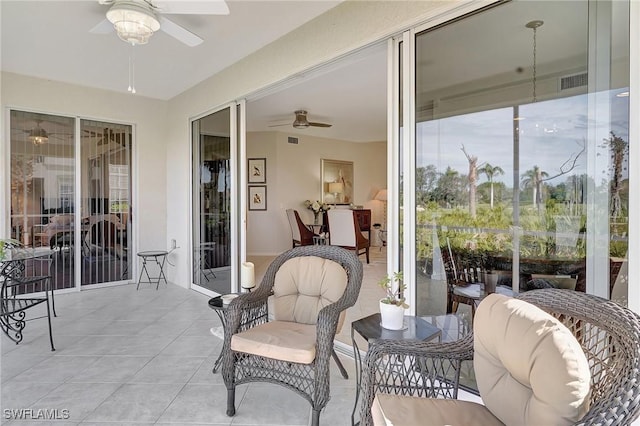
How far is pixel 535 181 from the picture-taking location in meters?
1.94

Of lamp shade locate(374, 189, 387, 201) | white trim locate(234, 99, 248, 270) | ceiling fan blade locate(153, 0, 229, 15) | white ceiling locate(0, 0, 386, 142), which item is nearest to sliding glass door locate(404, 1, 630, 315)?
white ceiling locate(0, 0, 386, 142)

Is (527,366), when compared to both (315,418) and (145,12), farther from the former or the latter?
(145,12)

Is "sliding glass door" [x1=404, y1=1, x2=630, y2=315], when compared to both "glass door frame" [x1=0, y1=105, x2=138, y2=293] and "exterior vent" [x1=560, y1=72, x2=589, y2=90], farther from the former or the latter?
"glass door frame" [x1=0, y1=105, x2=138, y2=293]

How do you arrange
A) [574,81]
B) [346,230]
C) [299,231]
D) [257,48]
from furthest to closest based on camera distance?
[299,231] < [346,230] < [257,48] < [574,81]

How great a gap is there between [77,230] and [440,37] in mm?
5099

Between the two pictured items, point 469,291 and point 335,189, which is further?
point 335,189

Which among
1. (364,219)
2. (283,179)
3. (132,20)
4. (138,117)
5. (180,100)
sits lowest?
(364,219)

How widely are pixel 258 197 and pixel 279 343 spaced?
597 centimetres

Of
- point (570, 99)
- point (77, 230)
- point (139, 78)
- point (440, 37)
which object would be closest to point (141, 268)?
point (77, 230)

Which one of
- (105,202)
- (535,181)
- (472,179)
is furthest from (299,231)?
(535,181)

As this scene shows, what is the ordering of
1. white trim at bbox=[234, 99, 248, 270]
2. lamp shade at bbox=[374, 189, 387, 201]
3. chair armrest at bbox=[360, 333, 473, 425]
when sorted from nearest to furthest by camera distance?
1. chair armrest at bbox=[360, 333, 473, 425]
2. white trim at bbox=[234, 99, 248, 270]
3. lamp shade at bbox=[374, 189, 387, 201]

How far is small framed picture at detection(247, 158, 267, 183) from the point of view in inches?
303

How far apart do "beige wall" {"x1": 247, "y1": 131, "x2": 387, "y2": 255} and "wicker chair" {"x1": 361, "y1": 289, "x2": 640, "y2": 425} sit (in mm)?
6195

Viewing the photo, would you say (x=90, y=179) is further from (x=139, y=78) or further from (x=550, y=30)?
(x=550, y=30)
